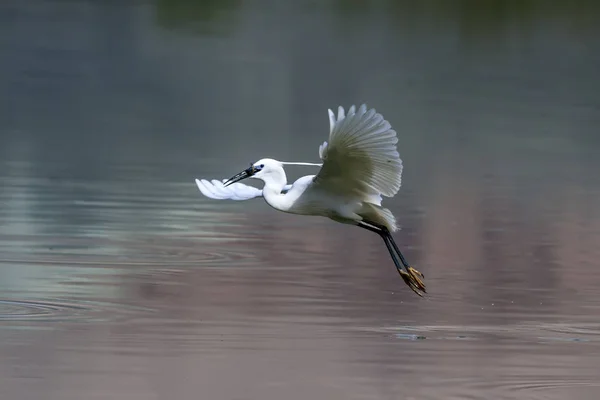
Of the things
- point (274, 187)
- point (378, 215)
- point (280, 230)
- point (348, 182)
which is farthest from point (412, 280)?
point (280, 230)

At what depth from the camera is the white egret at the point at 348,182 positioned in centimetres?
959

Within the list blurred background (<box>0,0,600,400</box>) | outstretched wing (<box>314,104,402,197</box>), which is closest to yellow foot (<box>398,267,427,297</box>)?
blurred background (<box>0,0,600,400</box>)

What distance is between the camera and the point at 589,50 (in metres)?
30.6

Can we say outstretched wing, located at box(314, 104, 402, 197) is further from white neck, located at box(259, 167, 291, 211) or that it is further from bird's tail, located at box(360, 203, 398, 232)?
white neck, located at box(259, 167, 291, 211)

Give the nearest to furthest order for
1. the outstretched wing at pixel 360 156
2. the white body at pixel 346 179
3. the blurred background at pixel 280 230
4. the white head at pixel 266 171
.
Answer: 1. the blurred background at pixel 280 230
2. the outstretched wing at pixel 360 156
3. the white body at pixel 346 179
4. the white head at pixel 266 171

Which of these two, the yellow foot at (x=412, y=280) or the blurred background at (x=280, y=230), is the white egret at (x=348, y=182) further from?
the blurred background at (x=280, y=230)

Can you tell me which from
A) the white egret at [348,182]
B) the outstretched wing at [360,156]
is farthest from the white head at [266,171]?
the outstretched wing at [360,156]

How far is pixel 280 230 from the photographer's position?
A: 44.1 feet

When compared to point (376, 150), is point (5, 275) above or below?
below

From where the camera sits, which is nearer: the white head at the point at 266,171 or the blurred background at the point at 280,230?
the blurred background at the point at 280,230

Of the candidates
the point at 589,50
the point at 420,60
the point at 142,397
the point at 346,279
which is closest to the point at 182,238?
the point at 346,279

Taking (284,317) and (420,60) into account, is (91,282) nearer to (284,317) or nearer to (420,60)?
(284,317)

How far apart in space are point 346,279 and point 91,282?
166cm

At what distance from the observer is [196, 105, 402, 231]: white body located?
955 centimetres
